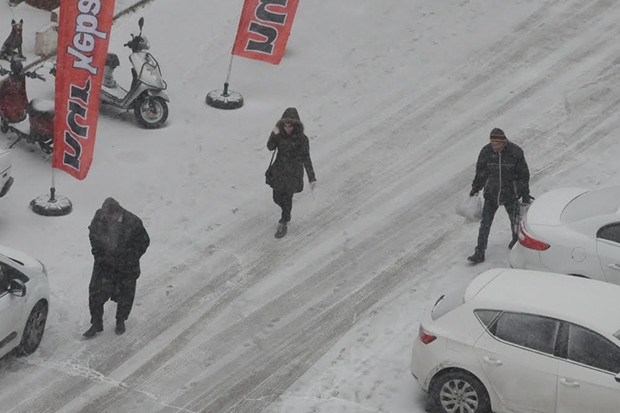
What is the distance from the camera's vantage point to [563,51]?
22.1m

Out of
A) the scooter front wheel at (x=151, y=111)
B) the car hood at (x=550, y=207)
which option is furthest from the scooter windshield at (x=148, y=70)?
the car hood at (x=550, y=207)

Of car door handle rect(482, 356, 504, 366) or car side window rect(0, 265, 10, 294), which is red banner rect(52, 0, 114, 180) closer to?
car side window rect(0, 265, 10, 294)

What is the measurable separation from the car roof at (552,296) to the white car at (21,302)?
4.84 meters

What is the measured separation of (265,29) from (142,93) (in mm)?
2290

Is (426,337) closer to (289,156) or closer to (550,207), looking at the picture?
(550,207)

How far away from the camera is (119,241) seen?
14031mm

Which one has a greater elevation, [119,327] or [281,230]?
[281,230]

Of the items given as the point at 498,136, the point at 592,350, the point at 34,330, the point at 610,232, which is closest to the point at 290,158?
the point at 498,136

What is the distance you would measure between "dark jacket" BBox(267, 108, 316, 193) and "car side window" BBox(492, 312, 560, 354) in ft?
15.8

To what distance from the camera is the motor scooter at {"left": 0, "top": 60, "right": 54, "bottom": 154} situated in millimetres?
18281

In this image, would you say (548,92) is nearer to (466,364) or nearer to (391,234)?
(391,234)

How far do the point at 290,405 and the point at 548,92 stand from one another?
9545mm

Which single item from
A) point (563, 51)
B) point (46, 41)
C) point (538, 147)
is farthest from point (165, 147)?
point (563, 51)

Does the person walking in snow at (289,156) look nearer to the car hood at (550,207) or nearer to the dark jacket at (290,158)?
the dark jacket at (290,158)
